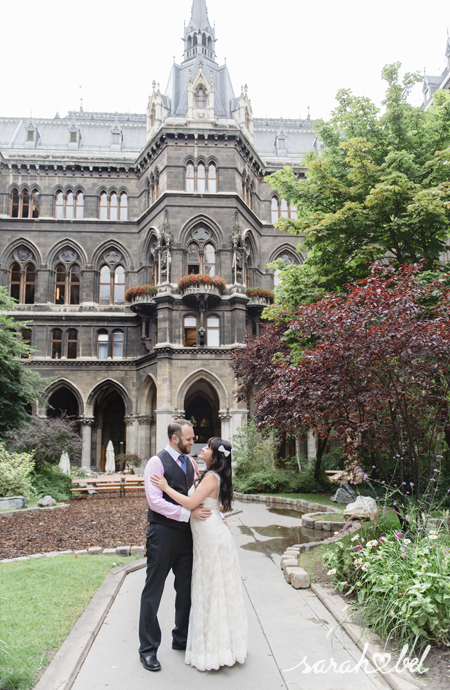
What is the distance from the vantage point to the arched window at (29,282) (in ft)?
100

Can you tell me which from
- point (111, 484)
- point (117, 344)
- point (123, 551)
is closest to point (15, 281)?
point (117, 344)

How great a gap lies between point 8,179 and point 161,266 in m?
12.0

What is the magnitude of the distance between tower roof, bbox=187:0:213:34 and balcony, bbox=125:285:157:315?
1795 centimetres

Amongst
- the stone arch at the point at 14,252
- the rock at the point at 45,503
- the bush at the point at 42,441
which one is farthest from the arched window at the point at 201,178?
the rock at the point at 45,503

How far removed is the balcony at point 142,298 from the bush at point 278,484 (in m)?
12.9

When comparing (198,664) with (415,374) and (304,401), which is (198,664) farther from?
(304,401)

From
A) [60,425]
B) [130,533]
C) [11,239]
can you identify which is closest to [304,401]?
[130,533]

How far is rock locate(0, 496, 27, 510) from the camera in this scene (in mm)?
13094

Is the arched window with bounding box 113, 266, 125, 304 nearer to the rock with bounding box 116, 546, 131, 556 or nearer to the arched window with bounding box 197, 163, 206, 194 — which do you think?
the arched window with bounding box 197, 163, 206, 194

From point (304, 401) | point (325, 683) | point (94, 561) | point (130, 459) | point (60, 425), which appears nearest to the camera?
point (325, 683)

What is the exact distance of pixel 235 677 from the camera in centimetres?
397

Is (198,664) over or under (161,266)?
under

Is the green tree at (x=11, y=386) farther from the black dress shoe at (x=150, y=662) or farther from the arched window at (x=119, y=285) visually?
the black dress shoe at (x=150, y=662)

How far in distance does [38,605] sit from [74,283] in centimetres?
2715
